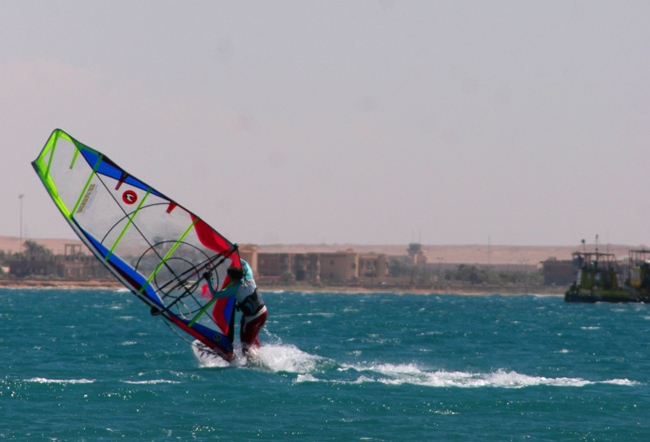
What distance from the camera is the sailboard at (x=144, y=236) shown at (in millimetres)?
16906

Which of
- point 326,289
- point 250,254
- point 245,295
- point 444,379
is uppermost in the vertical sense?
point 250,254

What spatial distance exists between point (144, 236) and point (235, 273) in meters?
1.71

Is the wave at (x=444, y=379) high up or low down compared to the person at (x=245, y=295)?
down

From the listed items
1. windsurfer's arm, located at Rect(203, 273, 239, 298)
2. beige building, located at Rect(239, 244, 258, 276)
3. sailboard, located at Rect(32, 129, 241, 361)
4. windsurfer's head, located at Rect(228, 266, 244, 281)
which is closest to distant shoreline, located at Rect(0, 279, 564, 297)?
beige building, located at Rect(239, 244, 258, 276)

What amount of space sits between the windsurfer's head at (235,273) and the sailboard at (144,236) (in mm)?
418

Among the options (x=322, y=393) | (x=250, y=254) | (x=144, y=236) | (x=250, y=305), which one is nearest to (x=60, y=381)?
(x=144, y=236)

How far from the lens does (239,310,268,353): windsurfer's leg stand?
17531 millimetres

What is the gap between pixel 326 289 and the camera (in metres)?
120

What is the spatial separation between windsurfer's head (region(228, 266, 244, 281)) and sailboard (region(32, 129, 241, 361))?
1.37 ft

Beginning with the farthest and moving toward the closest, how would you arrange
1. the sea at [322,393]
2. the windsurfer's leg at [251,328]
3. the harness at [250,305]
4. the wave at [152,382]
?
1. the windsurfer's leg at [251,328]
2. the harness at [250,305]
3. the wave at [152,382]
4. the sea at [322,393]

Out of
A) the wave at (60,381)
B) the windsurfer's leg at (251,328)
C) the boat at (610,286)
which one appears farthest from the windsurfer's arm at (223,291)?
the boat at (610,286)

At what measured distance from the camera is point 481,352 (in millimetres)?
24781

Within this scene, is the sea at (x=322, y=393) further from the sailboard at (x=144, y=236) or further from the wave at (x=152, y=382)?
the sailboard at (x=144, y=236)

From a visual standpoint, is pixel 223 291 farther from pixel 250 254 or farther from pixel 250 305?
pixel 250 254
